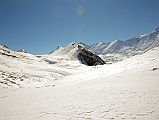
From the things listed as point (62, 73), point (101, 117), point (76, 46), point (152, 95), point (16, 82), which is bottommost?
point (101, 117)

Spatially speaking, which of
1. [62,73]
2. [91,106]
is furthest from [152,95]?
[62,73]

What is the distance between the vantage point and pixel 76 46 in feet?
180

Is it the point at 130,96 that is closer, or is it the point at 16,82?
the point at 130,96

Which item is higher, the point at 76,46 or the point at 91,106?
the point at 76,46

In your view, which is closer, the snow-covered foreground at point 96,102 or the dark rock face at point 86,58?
the snow-covered foreground at point 96,102

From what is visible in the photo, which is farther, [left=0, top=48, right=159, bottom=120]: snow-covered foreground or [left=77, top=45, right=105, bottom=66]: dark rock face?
[left=77, top=45, right=105, bottom=66]: dark rock face

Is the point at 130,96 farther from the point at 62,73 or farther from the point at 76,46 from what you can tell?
the point at 76,46

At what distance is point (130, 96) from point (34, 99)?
5141 mm

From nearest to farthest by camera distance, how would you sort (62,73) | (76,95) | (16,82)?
1. (76,95)
2. (16,82)
3. (62,73)

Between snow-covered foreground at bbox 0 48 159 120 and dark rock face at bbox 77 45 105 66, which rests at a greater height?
dark rock face at bbox 77 45 105 66

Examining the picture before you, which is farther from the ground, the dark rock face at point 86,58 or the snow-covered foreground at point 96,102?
the dark rock face at point 86,58

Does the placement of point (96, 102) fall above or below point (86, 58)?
below

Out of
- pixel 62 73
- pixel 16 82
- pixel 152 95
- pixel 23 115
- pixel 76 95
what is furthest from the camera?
pixel 62 73

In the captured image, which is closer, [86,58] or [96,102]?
[96,102]
